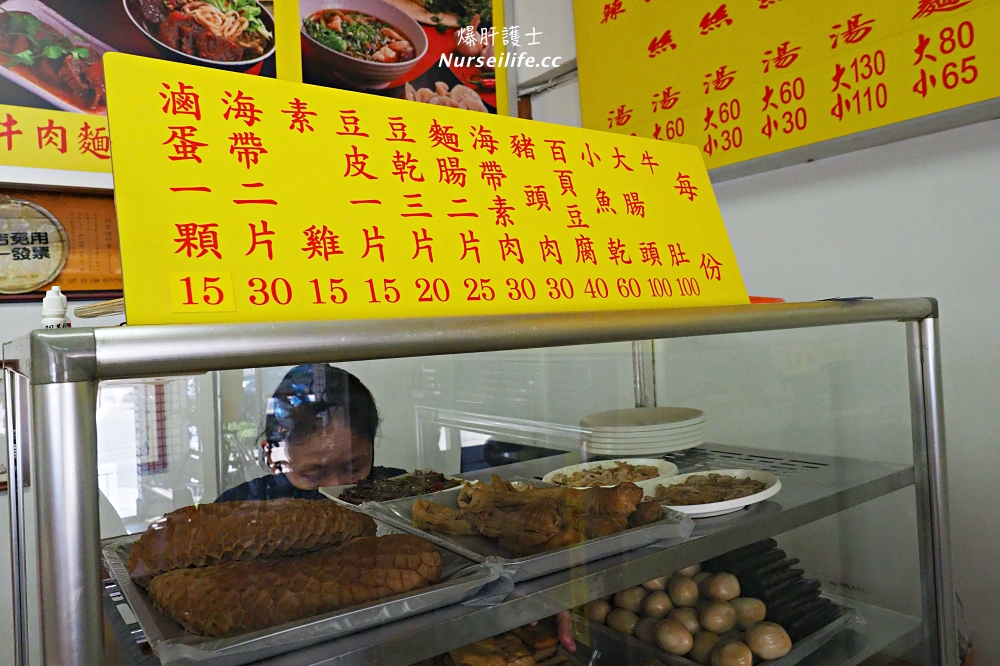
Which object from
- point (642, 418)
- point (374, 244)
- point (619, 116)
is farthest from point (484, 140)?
point (619, 116)

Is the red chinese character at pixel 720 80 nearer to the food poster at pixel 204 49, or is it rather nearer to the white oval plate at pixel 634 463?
the food poster at pixel 204 49

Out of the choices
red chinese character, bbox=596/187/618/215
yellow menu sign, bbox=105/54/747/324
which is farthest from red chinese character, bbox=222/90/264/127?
red chinese character, bbox=596/187/618/215

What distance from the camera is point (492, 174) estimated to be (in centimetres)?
90

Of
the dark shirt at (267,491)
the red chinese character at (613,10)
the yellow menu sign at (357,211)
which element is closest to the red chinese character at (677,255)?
the yellow menu sign at (357,211)

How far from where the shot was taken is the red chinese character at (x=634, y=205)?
3.39 feet

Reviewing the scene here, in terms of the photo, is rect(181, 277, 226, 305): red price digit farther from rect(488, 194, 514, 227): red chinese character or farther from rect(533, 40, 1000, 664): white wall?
rect(533, 40, 1000, 664): white wall

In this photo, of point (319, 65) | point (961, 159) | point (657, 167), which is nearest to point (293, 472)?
point (657, 167)

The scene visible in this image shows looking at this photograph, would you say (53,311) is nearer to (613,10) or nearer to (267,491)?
(267,491)

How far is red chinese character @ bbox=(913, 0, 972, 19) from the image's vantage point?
1.47 m

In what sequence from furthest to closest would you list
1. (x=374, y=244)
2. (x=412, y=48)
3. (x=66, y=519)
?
(x=412, y=48), (x=374, y=244), (x=66, y=519)

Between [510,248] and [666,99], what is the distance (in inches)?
58.7

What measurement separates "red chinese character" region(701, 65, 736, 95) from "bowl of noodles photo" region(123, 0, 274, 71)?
1389 millimetres

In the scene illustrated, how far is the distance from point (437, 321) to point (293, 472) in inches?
11.9

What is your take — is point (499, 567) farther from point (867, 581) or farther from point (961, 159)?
point (961, 159)
